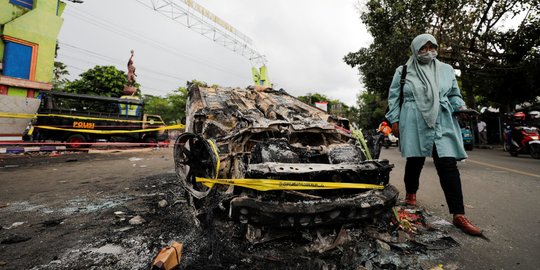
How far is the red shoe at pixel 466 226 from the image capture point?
2146 millimetres

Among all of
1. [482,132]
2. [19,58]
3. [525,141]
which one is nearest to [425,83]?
[525,141]

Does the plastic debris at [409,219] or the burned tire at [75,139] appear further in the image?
the burned tire at [75,139]

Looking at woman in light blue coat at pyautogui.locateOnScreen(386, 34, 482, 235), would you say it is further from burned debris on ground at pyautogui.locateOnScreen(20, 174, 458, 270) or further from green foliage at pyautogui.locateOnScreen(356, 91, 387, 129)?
green foliage at pyautogui.locateOnScreen(356, 91, 387, 129)

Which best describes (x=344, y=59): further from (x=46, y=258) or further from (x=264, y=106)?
(x=46, y=258)

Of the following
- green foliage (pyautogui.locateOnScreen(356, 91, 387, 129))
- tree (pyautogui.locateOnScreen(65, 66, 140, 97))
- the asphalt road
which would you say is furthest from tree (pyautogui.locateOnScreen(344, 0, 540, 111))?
green foliage (pyautogui.locateOnScreen(356, 91, 387, 129))

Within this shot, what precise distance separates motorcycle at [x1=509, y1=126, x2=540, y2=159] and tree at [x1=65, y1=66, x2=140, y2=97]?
930 inches

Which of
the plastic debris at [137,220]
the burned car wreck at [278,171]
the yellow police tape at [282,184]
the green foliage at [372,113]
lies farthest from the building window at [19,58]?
the green foliage at [372,113]

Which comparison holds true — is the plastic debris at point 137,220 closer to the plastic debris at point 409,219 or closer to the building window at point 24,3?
the plastic debris at point 409,219

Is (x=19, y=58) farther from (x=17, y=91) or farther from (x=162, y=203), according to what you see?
(x=162, y=203)

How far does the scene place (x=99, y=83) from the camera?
19.6 metres

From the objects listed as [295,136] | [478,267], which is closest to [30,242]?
[295,136]

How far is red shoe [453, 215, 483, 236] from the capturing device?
2.15m

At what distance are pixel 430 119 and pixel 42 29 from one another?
1386cm

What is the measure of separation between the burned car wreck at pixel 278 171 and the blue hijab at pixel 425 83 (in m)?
0.77
